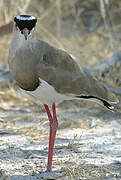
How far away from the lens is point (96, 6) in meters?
9.76

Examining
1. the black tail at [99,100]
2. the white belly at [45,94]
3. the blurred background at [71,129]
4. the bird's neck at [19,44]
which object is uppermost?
the bird's neck at [19,44]

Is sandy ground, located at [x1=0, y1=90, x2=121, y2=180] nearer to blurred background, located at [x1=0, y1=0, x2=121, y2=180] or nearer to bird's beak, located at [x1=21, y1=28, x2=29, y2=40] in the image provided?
blurred background, located at [x1=0, y1=0, x2=121, y2=180]

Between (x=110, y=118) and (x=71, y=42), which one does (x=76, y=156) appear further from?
(x=71, y=42)

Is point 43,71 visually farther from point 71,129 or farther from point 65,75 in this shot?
point 71,129

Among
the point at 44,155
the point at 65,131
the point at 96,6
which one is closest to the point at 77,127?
the point at 65,131

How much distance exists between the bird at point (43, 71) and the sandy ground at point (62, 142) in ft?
0.80

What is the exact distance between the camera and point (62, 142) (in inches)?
167

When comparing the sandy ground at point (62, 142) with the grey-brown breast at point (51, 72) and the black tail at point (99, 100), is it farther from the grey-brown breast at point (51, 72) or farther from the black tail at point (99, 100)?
the grey-brown breast at point (51, 72)

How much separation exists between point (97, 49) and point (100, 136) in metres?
3.54

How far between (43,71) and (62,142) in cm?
119

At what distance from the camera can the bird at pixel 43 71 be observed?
327 cm

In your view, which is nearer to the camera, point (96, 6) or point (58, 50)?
point (58, 50)

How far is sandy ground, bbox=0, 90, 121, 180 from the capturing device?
11.0 ft

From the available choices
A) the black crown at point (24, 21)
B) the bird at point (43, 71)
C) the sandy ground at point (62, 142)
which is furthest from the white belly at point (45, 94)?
the sandy ground at point (62, 142)
